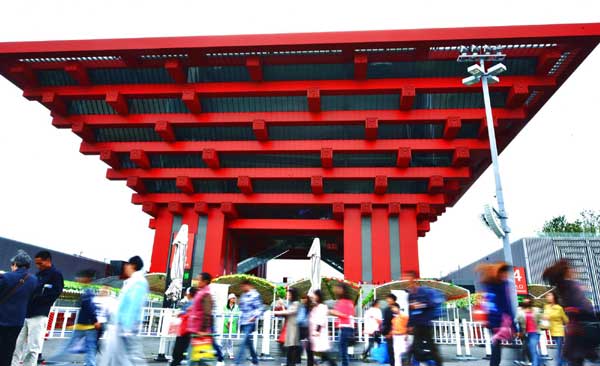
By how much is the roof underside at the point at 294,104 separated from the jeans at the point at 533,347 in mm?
13431

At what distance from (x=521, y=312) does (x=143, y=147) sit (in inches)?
821

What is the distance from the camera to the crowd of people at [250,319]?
15.9ft

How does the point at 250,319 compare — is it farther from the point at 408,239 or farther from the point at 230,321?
the point at 408,239

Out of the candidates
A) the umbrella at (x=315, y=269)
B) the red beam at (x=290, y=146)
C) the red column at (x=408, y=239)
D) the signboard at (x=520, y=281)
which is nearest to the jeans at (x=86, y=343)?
the umbrella at (x=315, y=269)

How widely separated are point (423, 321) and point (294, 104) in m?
17.7

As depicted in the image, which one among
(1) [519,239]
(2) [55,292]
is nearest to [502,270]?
(2) [55,292]

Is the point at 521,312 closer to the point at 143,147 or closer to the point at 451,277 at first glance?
the point at 143,147

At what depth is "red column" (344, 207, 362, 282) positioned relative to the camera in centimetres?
2311

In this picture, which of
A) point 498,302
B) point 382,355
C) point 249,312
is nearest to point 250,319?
point 249,312

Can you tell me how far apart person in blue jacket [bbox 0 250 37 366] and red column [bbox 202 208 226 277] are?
1917 centimetres

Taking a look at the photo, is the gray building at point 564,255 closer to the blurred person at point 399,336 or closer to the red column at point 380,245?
the red column at point 380,245

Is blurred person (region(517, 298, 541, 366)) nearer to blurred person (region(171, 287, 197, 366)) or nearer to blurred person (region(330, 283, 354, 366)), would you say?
blurred person (region(330, 283, 354, 366))

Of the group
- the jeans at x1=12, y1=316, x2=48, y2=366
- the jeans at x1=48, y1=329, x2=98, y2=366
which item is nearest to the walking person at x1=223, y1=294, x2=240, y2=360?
the jeans at x1=48, y1=329, x2=98, y2=366

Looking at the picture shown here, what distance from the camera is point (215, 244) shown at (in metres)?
24.4
